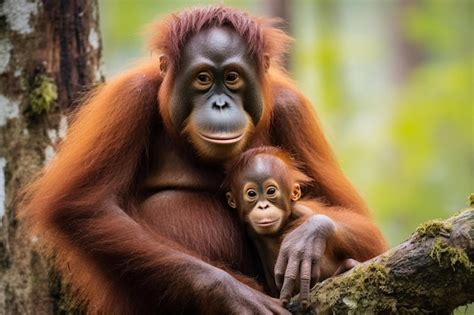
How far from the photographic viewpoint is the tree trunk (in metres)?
5.30

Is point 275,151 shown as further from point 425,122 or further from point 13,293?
point 425,122

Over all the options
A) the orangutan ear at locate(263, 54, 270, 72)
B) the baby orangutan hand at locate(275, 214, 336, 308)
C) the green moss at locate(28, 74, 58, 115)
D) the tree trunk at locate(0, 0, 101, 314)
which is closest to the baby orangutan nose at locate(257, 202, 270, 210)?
the baby orangutan hand at locate(275, 214, 336, 308)

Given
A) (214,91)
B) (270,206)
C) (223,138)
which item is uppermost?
(214,91)

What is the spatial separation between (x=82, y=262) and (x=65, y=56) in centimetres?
146

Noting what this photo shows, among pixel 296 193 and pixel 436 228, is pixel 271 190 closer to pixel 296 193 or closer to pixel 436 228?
pixel 296 193

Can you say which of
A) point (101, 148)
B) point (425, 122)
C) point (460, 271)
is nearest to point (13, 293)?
point (101, 148)

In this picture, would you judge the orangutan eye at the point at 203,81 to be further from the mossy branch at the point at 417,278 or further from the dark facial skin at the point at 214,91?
the mossy branch at the point at 417,278

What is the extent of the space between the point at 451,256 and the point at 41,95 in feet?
9.19

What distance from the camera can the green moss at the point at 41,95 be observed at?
5.46m

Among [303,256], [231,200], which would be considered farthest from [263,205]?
[303,256]

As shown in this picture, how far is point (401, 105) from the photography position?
1295 centimetres

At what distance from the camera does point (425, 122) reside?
12.2 m

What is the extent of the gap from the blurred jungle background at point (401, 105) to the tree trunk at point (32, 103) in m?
2.34

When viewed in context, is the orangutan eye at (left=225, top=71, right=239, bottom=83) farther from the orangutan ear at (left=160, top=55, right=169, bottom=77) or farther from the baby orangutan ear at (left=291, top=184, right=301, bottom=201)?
the baby orangutan ear at (left=291, top=184, right=301, bottom=201)
